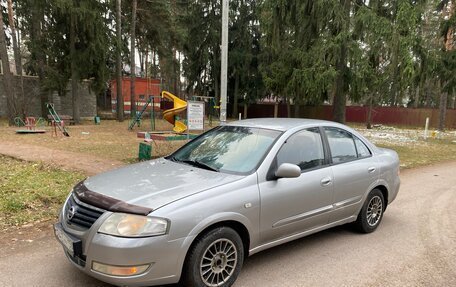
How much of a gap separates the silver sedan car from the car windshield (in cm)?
1

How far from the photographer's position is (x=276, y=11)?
14148 mm

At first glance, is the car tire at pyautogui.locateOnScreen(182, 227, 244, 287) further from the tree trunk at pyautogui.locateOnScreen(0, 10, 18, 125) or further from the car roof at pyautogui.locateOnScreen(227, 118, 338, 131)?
the tree trunk at pyautogui.locateOnScreen(0, 10, 18, 125)

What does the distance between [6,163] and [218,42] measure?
3054 centimetres

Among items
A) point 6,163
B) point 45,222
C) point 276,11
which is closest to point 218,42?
point 276,11

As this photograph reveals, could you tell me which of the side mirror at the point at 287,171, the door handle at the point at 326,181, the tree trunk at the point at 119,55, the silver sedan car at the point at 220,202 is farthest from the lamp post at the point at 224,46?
the tree trunk at the point at 119,55

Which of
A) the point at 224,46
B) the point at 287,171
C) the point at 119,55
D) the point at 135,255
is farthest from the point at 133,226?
the point at 119,55

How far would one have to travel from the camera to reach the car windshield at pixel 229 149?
13.2 ft

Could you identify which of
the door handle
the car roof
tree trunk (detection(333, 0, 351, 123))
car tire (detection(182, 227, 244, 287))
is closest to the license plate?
car tire (detection(182, 227, 244, 287))

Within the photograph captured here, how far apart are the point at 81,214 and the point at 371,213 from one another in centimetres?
379

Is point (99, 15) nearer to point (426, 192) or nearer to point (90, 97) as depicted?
point (90, 97)

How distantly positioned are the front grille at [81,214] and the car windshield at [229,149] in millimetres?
1272

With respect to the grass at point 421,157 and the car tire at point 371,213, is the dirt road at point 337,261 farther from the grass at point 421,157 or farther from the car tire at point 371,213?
the grass at point 421,157

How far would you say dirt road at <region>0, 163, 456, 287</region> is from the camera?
12.2 feet

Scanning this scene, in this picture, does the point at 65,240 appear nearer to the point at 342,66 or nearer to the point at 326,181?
the point at 326,181
